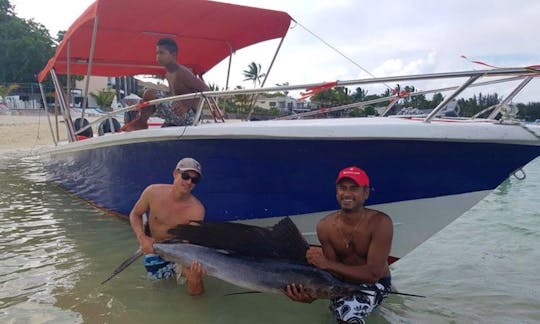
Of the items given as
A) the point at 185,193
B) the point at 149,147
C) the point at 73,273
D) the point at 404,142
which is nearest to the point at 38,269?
the point at 73,273

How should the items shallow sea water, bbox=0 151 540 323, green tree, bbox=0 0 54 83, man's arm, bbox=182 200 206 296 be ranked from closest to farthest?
1. man's arm, bbox=182 200 206 296
2. shallow sea water, bbox=0 151 540 323
3. green tree, bbox=0 0 54 83

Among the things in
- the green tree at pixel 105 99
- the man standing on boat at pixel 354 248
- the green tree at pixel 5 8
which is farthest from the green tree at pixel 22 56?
the man standing on boat at pixel 354 248

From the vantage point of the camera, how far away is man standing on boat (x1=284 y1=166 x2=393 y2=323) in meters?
2.75

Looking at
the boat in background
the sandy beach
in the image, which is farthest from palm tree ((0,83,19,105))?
the boat in background

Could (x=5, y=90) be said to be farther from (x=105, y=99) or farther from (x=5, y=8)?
(x=5, y=8)

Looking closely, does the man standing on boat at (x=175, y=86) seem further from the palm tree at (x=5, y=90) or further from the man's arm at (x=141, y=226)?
the palm tree at (x=5, y=90)

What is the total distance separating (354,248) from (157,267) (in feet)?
5.43

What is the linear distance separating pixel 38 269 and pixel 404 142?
3.34m

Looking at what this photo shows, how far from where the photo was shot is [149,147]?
4.14 meters

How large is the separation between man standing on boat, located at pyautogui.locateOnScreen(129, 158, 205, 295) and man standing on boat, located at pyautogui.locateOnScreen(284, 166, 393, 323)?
96 centimetres

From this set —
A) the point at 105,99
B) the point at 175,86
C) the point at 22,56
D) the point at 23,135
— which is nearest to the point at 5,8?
the point at 22,56

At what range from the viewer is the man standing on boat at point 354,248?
275cm

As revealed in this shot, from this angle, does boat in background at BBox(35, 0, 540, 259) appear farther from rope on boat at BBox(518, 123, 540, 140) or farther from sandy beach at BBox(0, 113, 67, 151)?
sandy beach at BBox(0, 113, 67, 151)

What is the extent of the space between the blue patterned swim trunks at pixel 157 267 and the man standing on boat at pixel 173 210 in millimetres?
23
